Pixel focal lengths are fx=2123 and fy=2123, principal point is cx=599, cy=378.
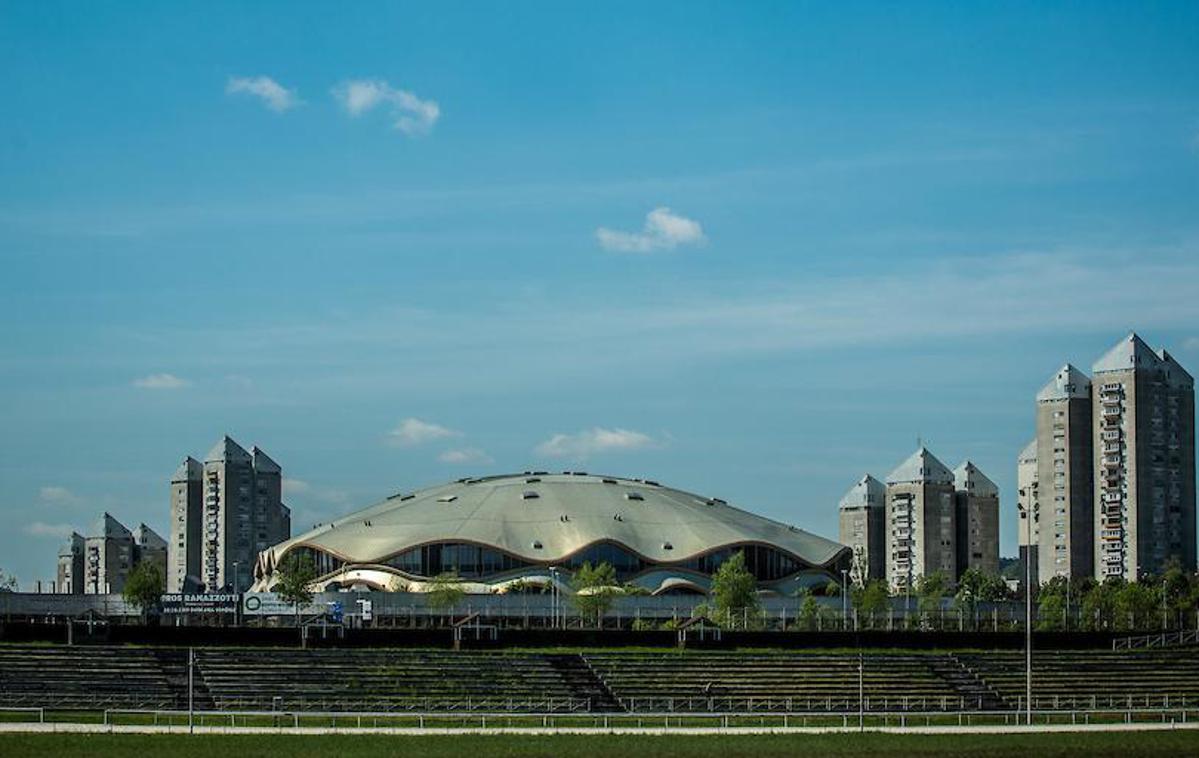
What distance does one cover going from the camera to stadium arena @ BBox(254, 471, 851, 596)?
175m

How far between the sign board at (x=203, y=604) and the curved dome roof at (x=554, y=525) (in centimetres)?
2480

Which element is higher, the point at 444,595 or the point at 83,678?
the point at 444,595

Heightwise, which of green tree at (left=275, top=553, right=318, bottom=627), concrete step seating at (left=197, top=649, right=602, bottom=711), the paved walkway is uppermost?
green tree at (left=275, top=553, right=318, bottom=627)

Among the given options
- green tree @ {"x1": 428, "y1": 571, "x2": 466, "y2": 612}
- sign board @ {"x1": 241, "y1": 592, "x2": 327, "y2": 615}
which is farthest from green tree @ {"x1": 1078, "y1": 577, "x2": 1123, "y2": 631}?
sign board @ {"x1": 241, "y1": 592, "x2": 327, "y2": 615}

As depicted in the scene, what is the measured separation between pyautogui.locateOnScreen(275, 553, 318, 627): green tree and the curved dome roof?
9.07ft

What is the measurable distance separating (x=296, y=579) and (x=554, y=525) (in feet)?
93.2

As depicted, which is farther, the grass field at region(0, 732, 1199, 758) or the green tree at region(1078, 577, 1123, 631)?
the green tree at region(1078, 577, 1123, 631)

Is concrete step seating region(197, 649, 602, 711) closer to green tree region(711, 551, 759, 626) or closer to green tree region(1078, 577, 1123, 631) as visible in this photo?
green tree region(711, 551, 759, 626)

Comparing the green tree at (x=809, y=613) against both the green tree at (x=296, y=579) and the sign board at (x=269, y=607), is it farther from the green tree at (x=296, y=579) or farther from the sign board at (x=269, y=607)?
the green tree at (x=296, y=579)

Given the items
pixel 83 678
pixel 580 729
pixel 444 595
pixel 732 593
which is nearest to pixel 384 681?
pixel 83 678

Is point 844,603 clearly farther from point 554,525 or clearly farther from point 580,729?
point 580,729

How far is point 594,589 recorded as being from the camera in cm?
15850

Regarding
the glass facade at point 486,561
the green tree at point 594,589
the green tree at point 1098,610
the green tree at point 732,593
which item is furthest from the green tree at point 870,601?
the green tree at point 594,589

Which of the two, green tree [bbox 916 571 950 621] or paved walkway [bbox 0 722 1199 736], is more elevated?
green tree [bbox 916 571 950 621]
